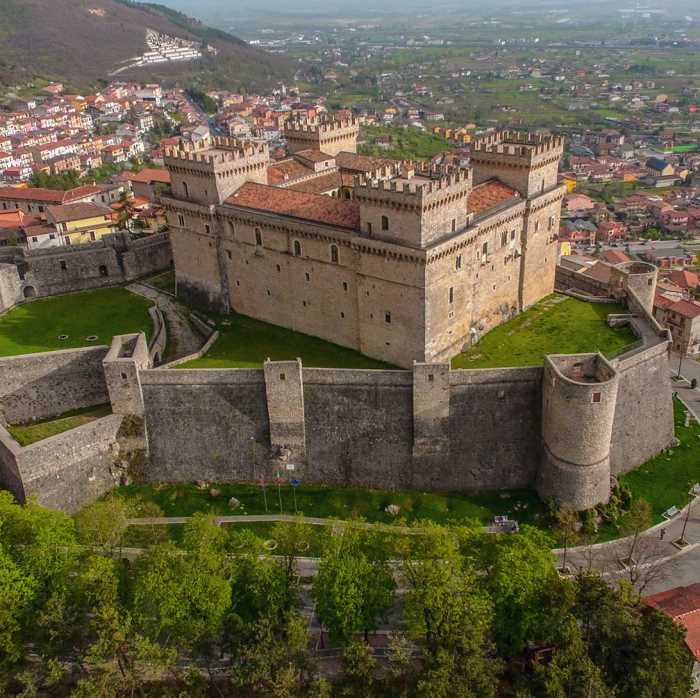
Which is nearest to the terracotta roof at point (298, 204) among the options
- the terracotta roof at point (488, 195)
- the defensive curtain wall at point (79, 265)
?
the terracotta roof at point (488, 195)

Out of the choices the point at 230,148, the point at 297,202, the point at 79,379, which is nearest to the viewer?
the point at 79,379

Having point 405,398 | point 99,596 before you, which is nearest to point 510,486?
point 405,398

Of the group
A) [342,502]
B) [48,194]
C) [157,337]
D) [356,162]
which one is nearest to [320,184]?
[356,162]

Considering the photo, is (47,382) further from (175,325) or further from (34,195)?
(34,195)

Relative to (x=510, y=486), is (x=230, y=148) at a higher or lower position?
higher

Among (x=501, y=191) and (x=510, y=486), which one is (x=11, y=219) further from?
(x=510, y=486)

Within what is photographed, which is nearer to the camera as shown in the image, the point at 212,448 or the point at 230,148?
the point at 212,448
